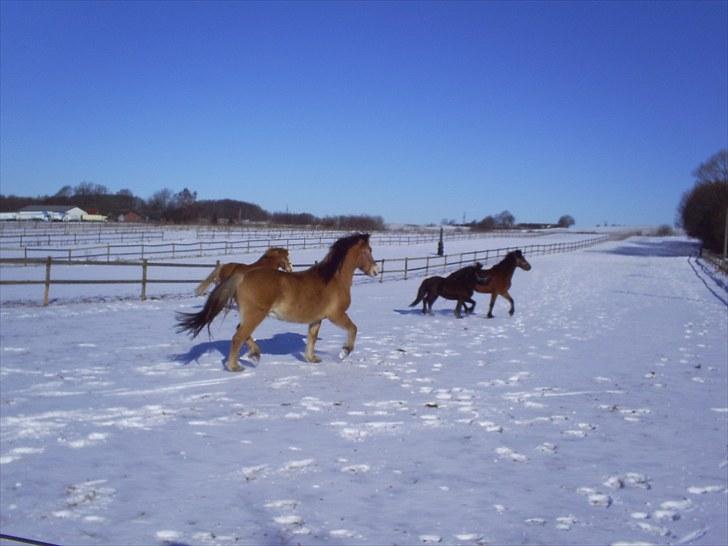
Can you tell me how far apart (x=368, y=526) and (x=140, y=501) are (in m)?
1.51

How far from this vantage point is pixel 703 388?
696 cm

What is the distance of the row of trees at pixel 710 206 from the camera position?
198ft

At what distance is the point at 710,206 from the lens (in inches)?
2581

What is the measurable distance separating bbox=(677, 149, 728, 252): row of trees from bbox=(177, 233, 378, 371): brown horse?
57.5 metres

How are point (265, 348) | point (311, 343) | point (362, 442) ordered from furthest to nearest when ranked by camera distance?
point (265, 348), point (311, 343), point (362, 442)

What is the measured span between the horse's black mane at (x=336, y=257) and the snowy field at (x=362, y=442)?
121 centimetres

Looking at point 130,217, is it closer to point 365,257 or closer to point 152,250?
point 152,250

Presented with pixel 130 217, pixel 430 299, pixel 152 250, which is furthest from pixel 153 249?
pixel 130 217

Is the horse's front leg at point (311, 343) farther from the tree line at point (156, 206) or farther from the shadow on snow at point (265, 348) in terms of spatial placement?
the tree line at point (156, 206)

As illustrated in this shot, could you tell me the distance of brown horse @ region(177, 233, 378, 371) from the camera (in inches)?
274

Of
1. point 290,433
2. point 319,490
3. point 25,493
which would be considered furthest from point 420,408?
point 25,493

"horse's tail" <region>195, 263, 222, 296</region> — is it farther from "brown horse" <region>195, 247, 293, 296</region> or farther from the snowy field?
the snowy field

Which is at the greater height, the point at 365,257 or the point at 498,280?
the point at 365,257

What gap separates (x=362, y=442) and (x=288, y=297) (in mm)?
2646
